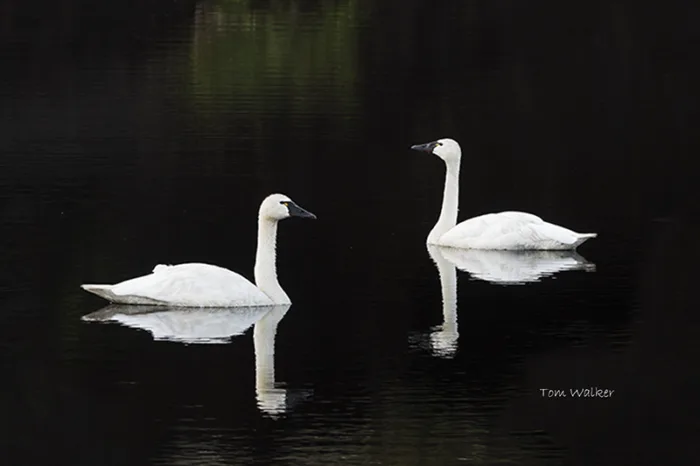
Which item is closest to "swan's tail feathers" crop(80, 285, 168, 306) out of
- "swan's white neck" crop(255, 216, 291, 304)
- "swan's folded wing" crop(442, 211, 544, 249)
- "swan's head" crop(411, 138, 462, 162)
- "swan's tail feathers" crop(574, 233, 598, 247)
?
"swan's white neck" crop(255, 216, 291, 304)

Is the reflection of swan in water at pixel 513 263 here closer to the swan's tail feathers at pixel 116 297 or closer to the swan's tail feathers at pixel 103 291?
the swan's tail feathers at pixel 116 297

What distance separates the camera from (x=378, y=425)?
14.3 metres

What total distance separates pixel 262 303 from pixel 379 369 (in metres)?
2.49

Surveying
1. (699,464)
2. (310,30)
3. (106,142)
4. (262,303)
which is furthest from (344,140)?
(310,30)

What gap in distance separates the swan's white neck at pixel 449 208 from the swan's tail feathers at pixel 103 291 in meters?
5.21

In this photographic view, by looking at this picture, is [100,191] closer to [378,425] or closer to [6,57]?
[378,425]

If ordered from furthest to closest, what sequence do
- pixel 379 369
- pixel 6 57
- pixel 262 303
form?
1. pixel 6 57
2. pixel 262 303
3. pixel 379 369

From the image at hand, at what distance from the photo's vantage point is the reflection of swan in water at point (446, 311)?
16891 millimetres

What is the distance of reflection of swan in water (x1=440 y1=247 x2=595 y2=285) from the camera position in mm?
20359

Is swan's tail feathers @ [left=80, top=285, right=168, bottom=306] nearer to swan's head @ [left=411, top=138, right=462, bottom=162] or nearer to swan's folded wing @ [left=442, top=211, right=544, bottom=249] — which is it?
swan's folded wing @ [left=442, top=211, right=544, bottom=249]

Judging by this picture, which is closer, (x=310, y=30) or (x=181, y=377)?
(x=181, y=377)

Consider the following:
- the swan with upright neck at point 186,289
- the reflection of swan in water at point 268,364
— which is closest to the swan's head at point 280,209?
the swan with upright neck at point 186,289
